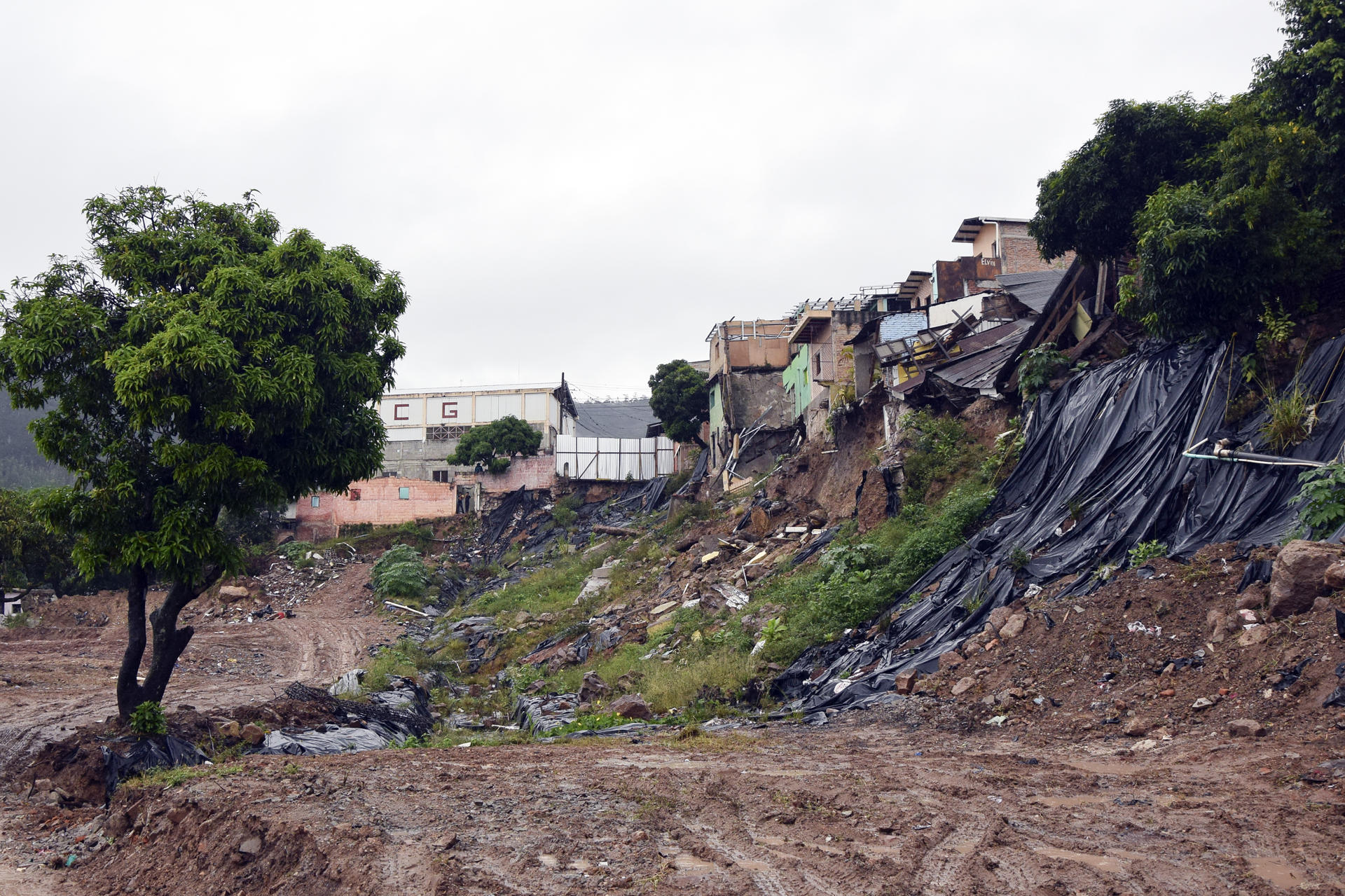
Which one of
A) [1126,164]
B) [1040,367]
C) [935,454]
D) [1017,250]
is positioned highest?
[1017,250]

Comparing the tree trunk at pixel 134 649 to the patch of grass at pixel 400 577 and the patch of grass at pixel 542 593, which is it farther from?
the patch of grass at pixel 400 577

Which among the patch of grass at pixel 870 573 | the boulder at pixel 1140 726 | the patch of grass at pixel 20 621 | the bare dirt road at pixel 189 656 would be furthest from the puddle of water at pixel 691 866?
the patch of grass at pixel 20 621

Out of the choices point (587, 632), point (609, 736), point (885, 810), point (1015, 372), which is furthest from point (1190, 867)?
point (587, 632)

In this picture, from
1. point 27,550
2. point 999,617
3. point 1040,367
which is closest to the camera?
point 999,617

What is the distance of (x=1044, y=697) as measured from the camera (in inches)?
349

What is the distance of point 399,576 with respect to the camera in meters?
29.8

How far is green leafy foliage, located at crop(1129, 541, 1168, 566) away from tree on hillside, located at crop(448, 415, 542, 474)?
33259mm

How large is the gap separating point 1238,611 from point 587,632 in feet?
42.4

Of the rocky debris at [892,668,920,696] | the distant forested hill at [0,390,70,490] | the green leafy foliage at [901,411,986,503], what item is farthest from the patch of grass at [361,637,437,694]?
the distant forested hill at [0,390,70,490]

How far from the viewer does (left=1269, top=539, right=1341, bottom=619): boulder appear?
769cm

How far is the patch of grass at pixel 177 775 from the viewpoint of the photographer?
26.3ft

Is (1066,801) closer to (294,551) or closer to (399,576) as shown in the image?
(399,576)

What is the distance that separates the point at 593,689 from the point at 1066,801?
8.95 meters

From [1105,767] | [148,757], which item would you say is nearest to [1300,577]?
[1105,767]
